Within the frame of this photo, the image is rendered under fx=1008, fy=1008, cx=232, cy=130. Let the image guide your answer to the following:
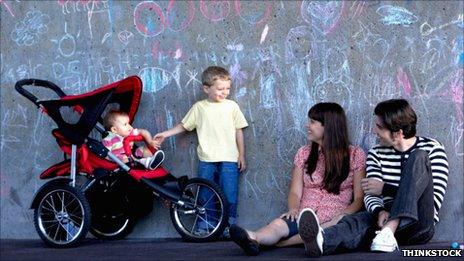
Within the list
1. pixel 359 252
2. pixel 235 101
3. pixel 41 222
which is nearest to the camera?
pixel 359 252

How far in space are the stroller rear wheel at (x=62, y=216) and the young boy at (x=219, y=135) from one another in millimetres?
899

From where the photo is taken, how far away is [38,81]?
8.17 metres

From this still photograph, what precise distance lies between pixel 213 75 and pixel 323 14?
1033 mm

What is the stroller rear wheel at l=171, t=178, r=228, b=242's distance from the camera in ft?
26.1

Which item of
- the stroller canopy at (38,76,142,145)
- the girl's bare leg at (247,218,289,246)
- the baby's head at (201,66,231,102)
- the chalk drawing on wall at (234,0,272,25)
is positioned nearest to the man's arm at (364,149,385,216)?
the girl's bare leg at (247,218,289,246)

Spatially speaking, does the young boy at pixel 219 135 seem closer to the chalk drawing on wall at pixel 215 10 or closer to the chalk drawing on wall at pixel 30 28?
the chalk drawing on wall at pixel 215 10

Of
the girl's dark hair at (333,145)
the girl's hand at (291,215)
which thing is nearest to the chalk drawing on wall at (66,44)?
the girl's dark hair at (333,145)

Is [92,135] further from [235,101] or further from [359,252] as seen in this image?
[359,252]

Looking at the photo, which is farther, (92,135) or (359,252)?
(92,135)

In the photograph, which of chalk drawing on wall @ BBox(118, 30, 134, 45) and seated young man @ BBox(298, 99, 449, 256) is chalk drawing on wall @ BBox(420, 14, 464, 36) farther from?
chalk drawing on wall @ BBox(118, 30, 134, 45)

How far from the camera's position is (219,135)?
829 centimetres

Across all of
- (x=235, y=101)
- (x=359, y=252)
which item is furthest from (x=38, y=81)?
(x=359, y=252)

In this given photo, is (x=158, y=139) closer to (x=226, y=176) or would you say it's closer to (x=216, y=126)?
(x=216, y=126)

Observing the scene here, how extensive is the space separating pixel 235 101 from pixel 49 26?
177 centimetres
